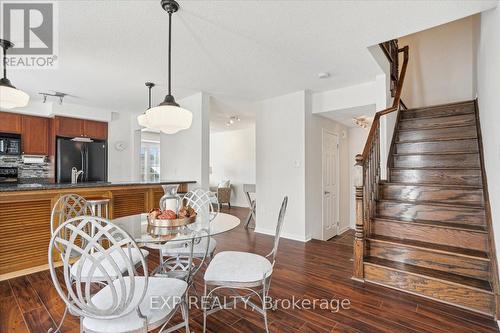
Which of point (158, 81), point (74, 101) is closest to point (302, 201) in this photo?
point (158, 81)

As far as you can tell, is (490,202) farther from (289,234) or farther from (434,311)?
(289,234)

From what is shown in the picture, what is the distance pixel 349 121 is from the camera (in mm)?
5180

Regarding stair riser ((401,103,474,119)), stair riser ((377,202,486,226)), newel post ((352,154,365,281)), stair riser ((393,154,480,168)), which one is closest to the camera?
stair riser ((377,202,486,226))

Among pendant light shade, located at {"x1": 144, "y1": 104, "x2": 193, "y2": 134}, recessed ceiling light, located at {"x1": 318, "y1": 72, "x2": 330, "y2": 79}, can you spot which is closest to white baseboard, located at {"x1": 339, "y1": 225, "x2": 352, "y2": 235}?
recessed ceiling light, located at {"x1": 318, "y1": 72, "x2": 330, "y2": 79}

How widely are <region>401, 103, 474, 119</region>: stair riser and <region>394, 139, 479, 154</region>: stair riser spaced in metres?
0.66

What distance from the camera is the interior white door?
15.4ft

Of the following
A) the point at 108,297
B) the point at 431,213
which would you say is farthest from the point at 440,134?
the point at 108,297

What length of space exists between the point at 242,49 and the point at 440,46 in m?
4.37

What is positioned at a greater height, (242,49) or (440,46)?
(440,46)

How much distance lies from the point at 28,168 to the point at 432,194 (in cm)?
698

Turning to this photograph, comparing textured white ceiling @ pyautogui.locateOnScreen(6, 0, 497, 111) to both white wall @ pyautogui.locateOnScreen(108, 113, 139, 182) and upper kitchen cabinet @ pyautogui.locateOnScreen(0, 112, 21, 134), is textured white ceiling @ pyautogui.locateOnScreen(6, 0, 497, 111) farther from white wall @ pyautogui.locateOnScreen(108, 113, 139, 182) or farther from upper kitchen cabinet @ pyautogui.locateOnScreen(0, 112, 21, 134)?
white wall @ pyautogui.locateOnScreen(108, 113, 139, 182)

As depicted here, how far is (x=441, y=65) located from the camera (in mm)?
4730

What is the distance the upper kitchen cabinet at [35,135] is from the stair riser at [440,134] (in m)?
6.65

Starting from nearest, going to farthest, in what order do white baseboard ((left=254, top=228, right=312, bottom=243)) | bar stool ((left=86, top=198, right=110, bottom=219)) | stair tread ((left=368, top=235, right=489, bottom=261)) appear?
1. stair tread ((left=368, top=235, right=489, bottom=261))
2. bar stool ((left=86, top=198, right=110, bottom=219))
3. white baseboard ((left=254, top=228, right=312, bottom=243))
